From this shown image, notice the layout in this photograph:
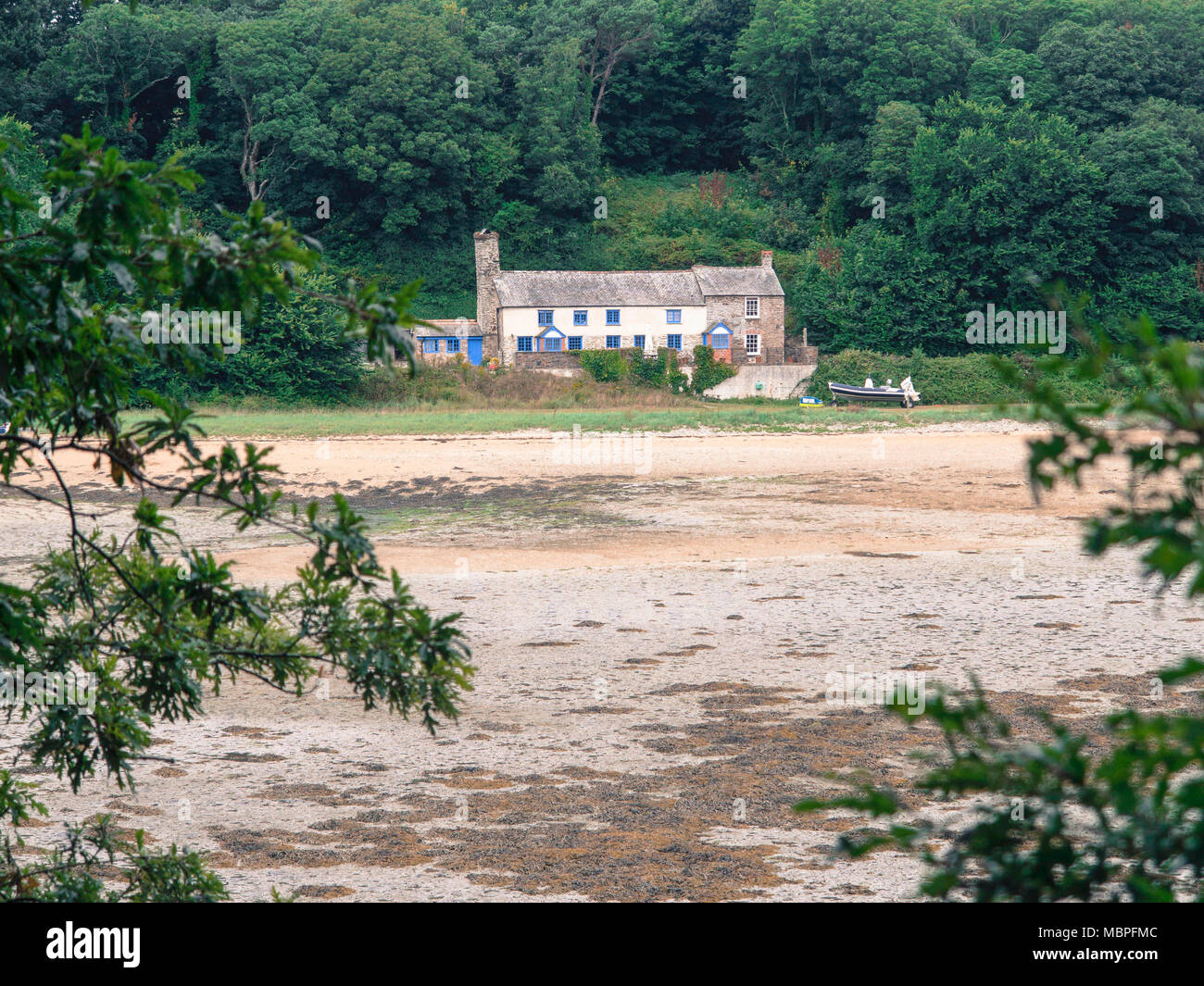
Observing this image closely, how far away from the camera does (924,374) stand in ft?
163

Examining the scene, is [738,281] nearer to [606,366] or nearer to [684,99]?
[606,366]

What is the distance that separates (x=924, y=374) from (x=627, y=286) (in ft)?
44.8

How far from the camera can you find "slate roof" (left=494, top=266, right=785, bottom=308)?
53688 millimetres

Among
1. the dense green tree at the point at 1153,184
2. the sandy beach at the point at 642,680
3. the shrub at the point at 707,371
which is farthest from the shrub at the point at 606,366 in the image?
the sandy beach at the point at 642,680

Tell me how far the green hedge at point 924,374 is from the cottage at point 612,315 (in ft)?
14.3

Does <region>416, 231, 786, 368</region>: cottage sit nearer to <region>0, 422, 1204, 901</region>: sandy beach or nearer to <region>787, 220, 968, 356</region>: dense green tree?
<region>787, 220, 968, 356</region>: dense green tree

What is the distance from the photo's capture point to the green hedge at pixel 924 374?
48312 millimetres

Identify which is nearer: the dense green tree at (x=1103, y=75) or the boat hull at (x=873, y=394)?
the boat hull at (x=873, y=394)

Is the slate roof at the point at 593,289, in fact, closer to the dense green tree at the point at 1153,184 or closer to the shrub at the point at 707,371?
the shrub at the point at 707,371

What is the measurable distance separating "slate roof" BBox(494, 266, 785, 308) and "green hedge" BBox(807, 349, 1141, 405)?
596cm

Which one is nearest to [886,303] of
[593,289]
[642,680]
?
[593,289]

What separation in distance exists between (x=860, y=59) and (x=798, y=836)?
62387mm

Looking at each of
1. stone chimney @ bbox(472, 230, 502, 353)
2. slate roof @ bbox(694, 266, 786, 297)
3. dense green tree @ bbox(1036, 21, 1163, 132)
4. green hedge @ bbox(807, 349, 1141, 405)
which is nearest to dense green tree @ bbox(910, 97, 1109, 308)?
dense green tree @ bbox(1036, 21, 1163, 132)
